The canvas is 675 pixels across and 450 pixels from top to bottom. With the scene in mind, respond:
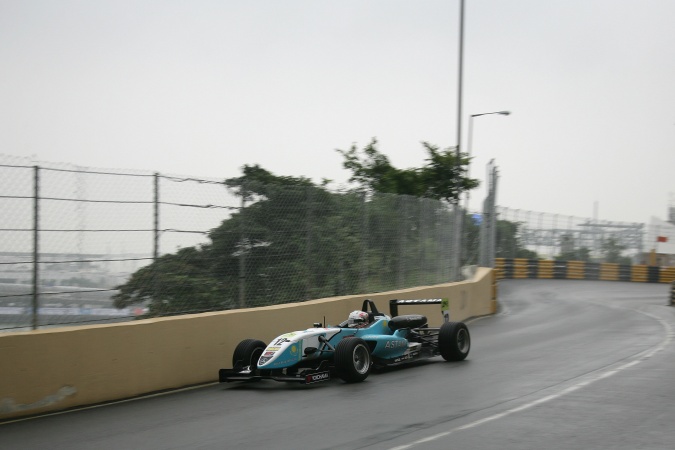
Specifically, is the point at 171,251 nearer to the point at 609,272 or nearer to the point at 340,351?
the point at 340,351

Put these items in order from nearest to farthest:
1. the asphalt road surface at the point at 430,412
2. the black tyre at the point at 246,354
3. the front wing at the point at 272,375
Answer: the asphalt road surface at the point at 430,412
the front wing at the point at 272,375
the black tyre at the point at 246,354

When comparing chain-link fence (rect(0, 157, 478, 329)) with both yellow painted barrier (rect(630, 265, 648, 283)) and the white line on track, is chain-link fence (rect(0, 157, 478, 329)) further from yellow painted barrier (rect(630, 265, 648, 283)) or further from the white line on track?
yellow painted barrier (rect(630, 265, 648, 283))

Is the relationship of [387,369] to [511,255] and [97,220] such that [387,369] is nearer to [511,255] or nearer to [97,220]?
[97,220]

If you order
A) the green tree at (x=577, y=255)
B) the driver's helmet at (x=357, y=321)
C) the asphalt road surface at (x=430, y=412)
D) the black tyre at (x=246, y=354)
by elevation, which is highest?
the green tree at (x=577, y=255)

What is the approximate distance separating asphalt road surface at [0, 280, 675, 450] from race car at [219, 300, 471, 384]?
188mm

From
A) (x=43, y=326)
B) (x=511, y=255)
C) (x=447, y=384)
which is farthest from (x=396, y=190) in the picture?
(x=43, y=326)

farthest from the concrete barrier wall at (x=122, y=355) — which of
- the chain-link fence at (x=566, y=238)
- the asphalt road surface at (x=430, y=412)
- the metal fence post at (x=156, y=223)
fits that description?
the chain-link fence at (x=566, y=238)

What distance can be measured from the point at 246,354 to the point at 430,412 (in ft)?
10.3

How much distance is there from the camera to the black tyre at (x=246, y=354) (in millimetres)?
10523

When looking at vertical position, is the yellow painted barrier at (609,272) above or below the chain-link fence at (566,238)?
below

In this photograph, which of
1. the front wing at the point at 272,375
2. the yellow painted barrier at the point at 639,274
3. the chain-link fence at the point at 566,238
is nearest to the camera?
the front wing at the point at 272,375

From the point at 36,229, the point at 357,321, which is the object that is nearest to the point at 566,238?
the point at 357,321

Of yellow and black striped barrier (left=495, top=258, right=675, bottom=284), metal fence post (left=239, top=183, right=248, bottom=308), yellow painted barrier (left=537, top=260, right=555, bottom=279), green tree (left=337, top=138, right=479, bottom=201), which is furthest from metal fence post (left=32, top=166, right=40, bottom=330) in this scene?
yellow painted barrier (left=537, top=260, right=555, bottom=279)

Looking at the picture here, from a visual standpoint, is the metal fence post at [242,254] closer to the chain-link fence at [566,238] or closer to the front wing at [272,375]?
the front wing at [272,375]
